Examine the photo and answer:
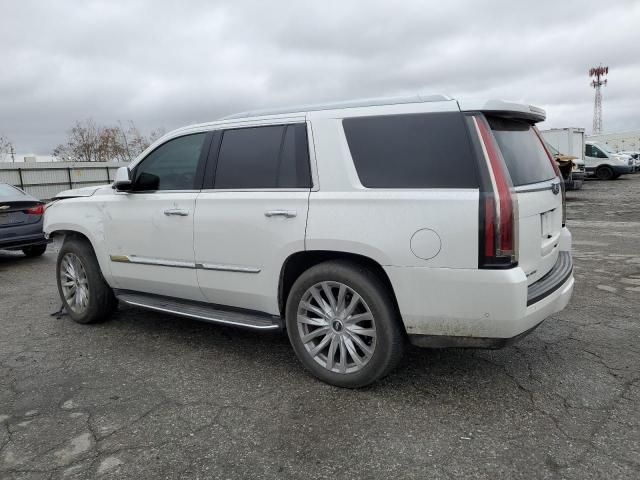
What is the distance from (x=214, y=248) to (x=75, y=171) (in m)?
23.0

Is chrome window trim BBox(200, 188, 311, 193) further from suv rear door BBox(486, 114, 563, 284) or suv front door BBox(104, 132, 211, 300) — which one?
suv rear door BBox(486, 114, 563, 284)

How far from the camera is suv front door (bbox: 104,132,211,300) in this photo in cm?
409

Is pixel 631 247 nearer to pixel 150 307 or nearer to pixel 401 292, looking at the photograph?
pixel 401 292

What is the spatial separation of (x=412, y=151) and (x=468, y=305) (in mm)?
961

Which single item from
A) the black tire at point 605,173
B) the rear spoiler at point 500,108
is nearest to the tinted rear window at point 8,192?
the rear spoiler at point 500,108

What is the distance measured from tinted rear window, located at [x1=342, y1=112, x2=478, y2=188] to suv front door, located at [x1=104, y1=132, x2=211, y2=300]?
1427 mm

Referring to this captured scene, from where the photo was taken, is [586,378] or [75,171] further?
[75,171]

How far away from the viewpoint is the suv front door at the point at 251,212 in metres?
3.51

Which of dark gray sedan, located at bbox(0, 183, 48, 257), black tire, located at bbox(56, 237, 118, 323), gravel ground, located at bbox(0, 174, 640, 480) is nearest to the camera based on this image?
gravel ground, located at bbox(0, 174, 640, 480)

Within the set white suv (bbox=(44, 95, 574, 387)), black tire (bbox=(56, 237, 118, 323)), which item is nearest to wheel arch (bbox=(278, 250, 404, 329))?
white suv (bbox=(44, 95, 574, 387))

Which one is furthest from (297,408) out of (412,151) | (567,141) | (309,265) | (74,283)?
(567,141)

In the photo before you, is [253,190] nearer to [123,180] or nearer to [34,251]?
[123,180]

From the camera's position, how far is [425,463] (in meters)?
2.59

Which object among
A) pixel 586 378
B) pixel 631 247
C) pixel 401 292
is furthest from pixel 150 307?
pixel 631 247
